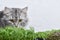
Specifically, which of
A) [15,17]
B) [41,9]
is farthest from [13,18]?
[41,9]

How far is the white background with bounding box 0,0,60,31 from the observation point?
168 cm

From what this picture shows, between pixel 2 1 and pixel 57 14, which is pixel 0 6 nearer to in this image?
pixel 2 1

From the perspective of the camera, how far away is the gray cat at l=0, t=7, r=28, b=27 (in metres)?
1.34

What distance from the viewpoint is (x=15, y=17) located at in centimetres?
138

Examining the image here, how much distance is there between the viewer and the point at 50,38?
880 millimetres

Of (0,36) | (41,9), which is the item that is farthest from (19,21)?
(0,36)

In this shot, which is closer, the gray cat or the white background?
the gray cat

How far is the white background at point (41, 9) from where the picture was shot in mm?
1676

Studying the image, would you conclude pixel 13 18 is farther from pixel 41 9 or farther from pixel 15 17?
pixel 41 9

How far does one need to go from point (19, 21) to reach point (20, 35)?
0.54 m

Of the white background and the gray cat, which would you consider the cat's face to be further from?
the white background

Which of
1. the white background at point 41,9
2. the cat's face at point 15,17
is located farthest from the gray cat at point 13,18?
the white background at point 41,9

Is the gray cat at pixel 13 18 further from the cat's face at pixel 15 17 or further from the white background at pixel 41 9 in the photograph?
the white background at pixel 41 9

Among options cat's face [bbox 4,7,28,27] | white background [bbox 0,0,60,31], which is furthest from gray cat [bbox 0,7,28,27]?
white background [bbox 0,0,60,31]
